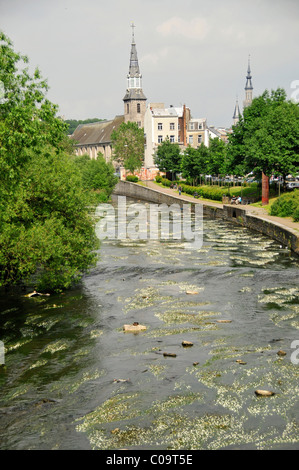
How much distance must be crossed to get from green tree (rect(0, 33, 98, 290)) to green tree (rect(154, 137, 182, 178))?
2869 inches

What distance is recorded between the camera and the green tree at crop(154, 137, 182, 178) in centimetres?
10275

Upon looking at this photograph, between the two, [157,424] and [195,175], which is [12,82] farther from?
[195,175]

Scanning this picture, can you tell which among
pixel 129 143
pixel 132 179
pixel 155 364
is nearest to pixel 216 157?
pixel 132 179

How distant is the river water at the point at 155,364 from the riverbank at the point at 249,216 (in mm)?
8783

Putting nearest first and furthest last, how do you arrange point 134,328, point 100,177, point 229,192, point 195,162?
point 134,328 < point 229,192 < point 100,177 < point 195,162

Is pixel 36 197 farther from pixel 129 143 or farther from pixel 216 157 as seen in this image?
pixel 129 143

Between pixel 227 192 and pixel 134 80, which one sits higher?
pixel 134 80

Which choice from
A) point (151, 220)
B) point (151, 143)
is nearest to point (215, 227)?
point (151, 220)

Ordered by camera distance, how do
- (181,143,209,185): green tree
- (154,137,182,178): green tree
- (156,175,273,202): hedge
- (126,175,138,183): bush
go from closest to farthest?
(156,175,273,202): hedge < (181,143,209,185): green tree < (154,137,182,178): green tree < (126,175,138,183): bush

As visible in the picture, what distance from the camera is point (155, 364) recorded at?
17812mm

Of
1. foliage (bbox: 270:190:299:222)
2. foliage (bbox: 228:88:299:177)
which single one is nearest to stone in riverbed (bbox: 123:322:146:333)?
foliage (bbox: 270:190:299:222)

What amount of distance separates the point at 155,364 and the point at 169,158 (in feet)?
287

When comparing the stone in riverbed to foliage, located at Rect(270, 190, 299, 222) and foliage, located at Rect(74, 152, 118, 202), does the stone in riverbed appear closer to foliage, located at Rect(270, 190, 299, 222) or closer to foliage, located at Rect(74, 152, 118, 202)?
foliage, located at Rect(270, 190, 299, 222)

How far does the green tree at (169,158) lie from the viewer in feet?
337
